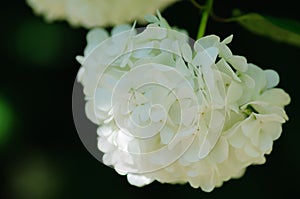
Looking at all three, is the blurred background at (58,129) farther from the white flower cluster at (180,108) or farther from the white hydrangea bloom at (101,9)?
the white flower cluster at (180,108)

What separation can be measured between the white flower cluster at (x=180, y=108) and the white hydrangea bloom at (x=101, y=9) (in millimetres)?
312

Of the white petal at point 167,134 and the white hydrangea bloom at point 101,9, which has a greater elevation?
the white petal at point 167,134

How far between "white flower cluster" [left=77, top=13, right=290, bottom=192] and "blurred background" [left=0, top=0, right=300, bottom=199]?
31.2 inches

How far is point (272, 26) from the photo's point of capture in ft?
4.51

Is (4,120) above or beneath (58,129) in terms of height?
above

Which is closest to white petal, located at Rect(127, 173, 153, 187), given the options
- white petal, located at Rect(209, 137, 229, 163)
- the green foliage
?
white petal, located at Rect(209, 137, 229, 163)

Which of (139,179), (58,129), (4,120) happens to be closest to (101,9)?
(139,179)

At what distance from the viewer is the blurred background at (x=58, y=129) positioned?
1.94 metres

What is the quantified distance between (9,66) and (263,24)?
0.92 m

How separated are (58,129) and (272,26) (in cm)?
93

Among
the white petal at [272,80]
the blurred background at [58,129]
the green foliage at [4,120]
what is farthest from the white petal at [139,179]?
the green foliage at [4,120]

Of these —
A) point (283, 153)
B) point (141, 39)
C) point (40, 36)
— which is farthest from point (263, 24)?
point (40, 36)

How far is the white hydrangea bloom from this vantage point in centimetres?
145

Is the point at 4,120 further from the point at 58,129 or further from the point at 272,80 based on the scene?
the point at 272,80
